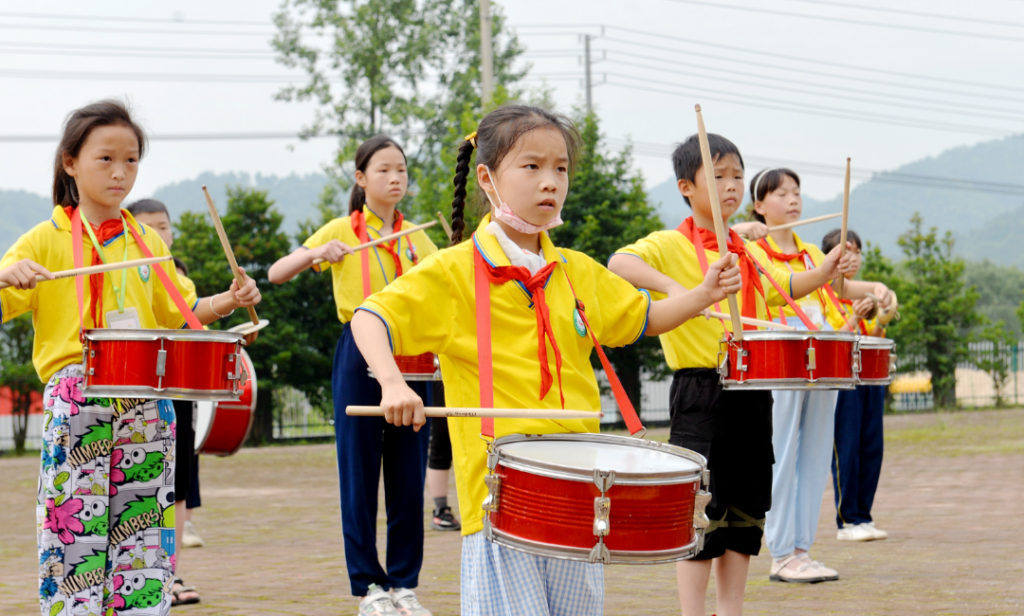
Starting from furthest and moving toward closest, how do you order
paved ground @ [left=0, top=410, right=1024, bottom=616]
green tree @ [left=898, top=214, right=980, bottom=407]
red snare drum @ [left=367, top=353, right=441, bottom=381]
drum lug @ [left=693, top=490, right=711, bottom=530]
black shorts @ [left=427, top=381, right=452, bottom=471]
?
A: green tree @ [left=898, top=214, right=980, bottom=407], black shorts @ [left=427, top=381, right=452, bottom=471], paved ground @ [left=0, top=410, right=1024, bottom=616], red snare drum @ [left=367, top=353, right=441, bottom=381], drum lug @ [left=693, top=490, right=711, bottom=530]

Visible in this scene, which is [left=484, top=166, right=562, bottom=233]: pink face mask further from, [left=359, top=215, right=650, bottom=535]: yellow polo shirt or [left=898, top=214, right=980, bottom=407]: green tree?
[left=898, top=214, right=980, bottom=407]: green tree

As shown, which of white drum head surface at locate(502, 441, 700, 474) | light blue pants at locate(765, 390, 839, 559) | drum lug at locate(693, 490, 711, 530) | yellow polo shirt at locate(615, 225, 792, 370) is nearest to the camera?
white drum head surface at locate(502, 441, 700, 474)

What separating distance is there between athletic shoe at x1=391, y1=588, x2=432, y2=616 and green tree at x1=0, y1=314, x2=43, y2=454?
15421 millimetres

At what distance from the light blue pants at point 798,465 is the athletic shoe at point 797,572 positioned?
2.0 inches

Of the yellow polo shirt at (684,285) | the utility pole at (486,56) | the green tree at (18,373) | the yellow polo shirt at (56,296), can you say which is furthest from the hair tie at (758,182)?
the green tree at (18,373)

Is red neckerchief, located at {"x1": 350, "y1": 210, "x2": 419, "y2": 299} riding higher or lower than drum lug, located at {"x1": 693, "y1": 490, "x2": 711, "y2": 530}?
higher

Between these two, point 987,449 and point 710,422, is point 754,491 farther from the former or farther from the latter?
point 987,449

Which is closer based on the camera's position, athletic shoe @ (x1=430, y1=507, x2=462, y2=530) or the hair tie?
the hair tie

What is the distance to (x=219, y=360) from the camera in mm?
3596

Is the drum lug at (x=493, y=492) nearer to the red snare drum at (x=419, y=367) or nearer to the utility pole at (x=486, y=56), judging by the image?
the red snare drum at (x=419, y=367)

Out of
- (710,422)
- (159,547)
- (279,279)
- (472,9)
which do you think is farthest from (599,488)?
(472,9)

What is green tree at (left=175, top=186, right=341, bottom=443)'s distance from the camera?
18156mm

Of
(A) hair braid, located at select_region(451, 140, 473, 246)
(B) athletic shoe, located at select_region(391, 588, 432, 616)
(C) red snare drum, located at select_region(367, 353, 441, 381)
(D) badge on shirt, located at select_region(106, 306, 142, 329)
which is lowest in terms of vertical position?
(B) athletic shoe, located at select_region(391, 588, 432, 616)

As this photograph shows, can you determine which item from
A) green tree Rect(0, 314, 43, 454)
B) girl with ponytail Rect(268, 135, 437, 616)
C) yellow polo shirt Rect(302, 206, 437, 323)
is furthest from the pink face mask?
green tree Rect(0, 314, 43, 454)
